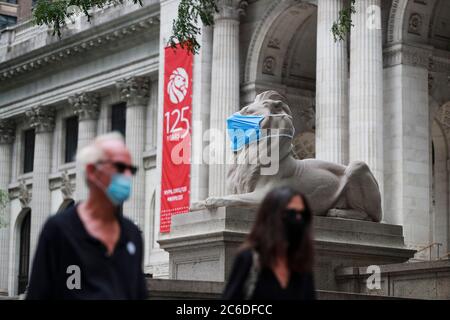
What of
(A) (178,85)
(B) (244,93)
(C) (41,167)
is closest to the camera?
(B) (244,93)

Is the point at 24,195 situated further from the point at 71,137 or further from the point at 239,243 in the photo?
the point at 239,243

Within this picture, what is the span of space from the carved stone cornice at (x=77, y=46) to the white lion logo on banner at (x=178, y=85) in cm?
701

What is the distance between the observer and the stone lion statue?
19.0 metres

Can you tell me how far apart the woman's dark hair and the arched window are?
55.7 metres

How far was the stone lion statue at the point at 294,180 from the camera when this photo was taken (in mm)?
19031

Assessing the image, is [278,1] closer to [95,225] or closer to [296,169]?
[296,169]

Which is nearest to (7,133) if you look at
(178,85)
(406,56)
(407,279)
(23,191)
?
(23,191)

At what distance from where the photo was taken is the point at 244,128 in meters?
19.5

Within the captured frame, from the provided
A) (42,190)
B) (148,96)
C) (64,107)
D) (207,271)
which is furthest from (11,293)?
(207,271)

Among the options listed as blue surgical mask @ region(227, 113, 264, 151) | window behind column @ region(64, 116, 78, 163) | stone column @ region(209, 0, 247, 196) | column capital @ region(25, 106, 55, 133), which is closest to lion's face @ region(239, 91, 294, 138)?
blue surgical mask @ region(227, 113, 264, 151)

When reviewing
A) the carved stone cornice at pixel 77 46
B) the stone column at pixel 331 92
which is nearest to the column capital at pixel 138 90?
the carved stone cornice at pixel 77 46

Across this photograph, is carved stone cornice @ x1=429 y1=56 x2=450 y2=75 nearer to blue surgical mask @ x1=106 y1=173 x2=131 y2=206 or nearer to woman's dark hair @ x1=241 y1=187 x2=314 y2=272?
woman's dark hair @ x1=241 y1=187 x2=314 y2=272

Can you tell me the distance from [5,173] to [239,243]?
46.9 metres
